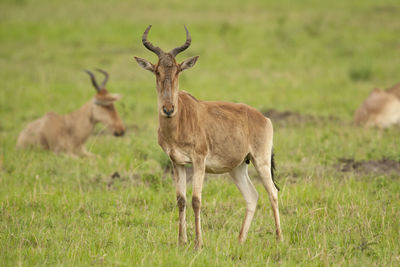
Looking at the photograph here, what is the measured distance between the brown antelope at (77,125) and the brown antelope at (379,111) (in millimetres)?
4778

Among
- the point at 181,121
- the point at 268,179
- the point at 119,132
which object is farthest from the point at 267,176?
the point at 119,132

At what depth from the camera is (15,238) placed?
18.0ft

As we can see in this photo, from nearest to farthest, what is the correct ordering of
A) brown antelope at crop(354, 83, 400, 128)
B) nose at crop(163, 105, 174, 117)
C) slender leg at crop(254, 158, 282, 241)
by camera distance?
1. nose at crop(163, 105, 174, 117)
2. slender leg at crop(254, 158, 282, 241)
3. brown antelope at crop(354, 83, 400, 128)

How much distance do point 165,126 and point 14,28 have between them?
18484 mm

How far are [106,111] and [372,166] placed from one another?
5249 millimetres

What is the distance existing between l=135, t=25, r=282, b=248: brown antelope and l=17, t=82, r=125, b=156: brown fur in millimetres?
5227

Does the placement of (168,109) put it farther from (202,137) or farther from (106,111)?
(106,111)

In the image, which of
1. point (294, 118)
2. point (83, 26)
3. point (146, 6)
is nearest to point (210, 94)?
point (294, 118)

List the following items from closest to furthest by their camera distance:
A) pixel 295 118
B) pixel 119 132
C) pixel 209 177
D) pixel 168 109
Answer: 1. pixel 168 109
2. pixel 209 177
3. pixel 119 132
4. pixel 295 118

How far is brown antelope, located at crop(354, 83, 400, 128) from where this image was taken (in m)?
11.3

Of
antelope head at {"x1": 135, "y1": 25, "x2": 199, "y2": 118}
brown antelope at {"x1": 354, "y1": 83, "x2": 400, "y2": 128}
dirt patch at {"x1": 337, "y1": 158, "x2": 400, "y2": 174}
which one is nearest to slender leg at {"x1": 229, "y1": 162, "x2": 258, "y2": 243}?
antelope head at {"x1": 135, "y1": 25, "x2": 199, "y2": 118}

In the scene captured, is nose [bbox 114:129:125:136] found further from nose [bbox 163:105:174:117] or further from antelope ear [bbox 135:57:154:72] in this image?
nose [bbox 163:105:174:117]

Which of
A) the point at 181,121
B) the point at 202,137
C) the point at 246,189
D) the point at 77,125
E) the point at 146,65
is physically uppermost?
the point at 146,65

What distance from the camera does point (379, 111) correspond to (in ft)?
37.2
